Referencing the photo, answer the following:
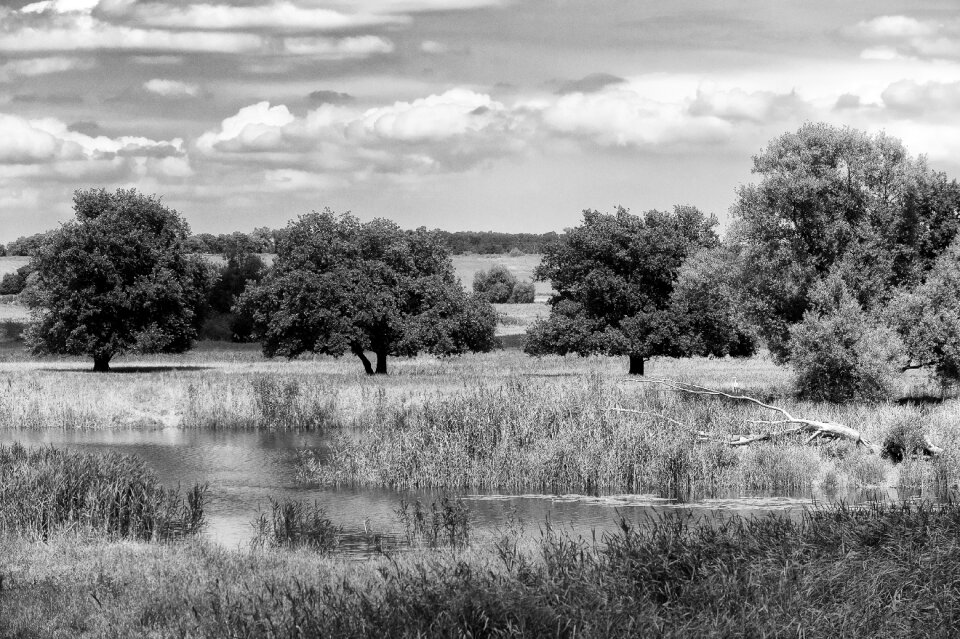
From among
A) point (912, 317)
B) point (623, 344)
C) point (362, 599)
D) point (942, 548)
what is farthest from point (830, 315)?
point (362, 599)

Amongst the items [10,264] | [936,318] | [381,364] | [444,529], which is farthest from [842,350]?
[10,264]

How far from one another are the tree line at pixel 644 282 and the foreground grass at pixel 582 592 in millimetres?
20229

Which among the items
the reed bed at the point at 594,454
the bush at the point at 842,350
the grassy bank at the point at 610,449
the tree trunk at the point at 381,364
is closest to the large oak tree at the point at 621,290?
the tree trunk at the point at 381,364

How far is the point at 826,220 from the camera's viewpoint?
108ft

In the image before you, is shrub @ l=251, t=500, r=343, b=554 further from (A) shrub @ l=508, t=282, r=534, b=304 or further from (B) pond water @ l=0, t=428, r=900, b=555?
(A) shrub @ l=508, t=282, r=534, b=304

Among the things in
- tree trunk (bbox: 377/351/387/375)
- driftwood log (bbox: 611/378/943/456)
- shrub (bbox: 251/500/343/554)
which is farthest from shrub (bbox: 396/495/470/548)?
tree trunk (bbox: 377/351/387/375)

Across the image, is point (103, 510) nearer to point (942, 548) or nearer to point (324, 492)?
point (324, 492)

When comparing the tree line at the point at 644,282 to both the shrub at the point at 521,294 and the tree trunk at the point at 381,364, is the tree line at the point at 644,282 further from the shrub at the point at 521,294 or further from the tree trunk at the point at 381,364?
the shrub at the point at 521,294

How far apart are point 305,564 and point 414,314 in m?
→ 33.9

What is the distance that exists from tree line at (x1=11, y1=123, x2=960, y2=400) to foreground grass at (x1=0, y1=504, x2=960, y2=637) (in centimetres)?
2023

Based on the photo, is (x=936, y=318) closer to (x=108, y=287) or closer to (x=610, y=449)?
(x=610, y=449)

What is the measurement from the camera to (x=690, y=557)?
11195mm

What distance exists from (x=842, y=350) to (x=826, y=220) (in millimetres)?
4598

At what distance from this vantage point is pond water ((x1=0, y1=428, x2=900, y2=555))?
1839 cm
